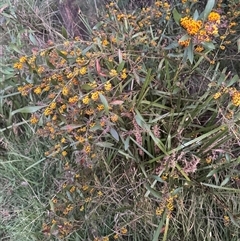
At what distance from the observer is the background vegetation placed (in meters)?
1.26

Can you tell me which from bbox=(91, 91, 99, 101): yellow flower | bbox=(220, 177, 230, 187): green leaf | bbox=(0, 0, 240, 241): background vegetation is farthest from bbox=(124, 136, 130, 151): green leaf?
bbox=(220, 177, 230, 187): green leaf

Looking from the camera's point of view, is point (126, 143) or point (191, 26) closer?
point (191, 26)

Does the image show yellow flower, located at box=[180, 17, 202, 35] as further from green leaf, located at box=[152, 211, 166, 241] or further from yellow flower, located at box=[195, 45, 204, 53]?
green leaf, located at box=[152, 211, 166, 241]

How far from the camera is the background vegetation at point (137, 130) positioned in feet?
4.13

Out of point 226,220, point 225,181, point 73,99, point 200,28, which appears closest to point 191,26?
point 200,28

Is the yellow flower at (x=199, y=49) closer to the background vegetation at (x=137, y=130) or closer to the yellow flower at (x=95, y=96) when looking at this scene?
the background vegetation at (x=137, y=130)

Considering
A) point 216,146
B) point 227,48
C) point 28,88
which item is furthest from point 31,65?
point 227,48

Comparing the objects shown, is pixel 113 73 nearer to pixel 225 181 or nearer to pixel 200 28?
pixel 200 28

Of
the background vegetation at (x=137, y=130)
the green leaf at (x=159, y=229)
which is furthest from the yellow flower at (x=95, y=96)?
the green leaf at (x=159, y=229)

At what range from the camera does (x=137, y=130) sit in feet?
4.19

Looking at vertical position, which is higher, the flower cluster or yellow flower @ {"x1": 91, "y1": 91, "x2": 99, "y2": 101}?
the flower cluster

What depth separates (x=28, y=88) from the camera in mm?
1286

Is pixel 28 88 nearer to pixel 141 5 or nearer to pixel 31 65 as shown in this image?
pixel 31 65

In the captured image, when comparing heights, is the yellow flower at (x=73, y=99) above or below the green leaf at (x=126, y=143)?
above
